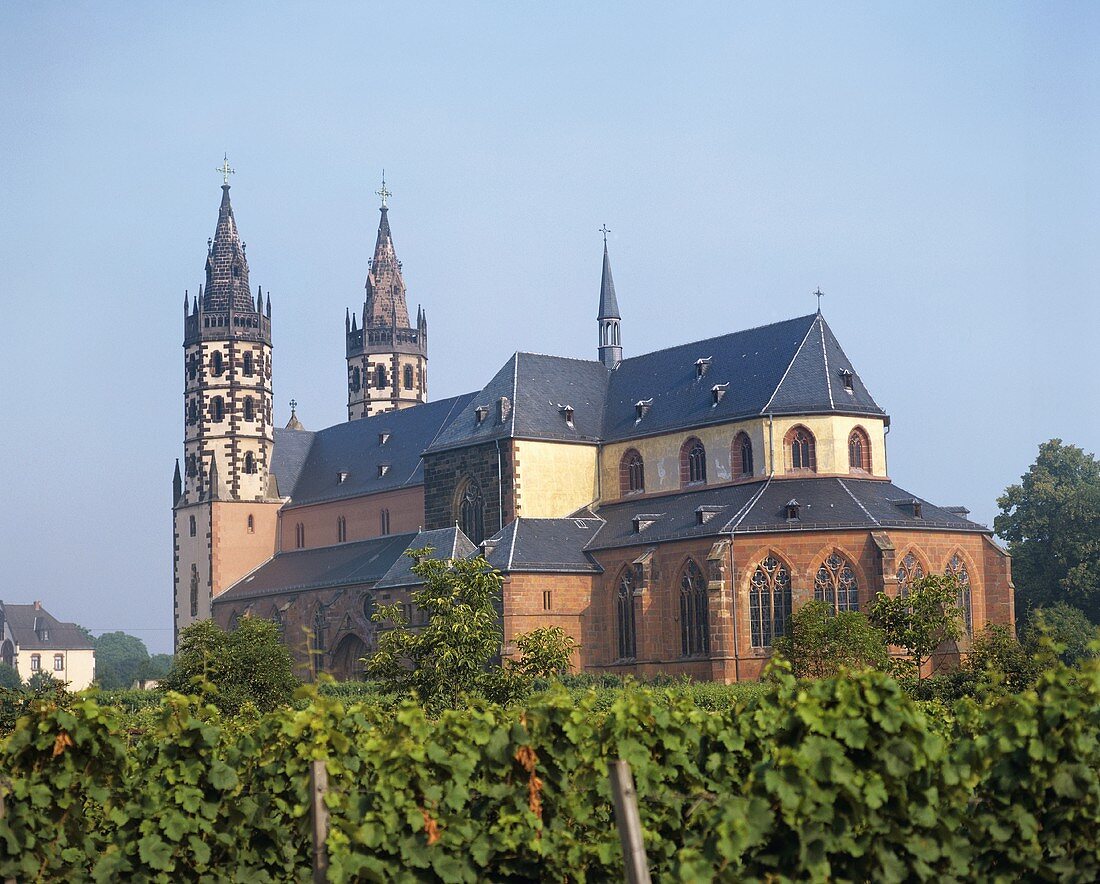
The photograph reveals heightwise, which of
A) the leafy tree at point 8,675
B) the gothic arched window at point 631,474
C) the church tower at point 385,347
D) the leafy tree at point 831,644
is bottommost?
the leafy tree at point 8,675

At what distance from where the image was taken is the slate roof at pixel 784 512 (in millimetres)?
58375

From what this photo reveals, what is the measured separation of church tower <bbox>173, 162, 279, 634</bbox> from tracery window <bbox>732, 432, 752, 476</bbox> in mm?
34407

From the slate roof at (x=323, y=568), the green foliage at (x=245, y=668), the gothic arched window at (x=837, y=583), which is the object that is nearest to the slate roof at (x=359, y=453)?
the slate roof at (x=323, y=568)

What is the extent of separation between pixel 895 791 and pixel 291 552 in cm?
7930

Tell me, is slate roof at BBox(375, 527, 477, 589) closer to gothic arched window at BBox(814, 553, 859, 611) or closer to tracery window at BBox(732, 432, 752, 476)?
tracery window at BBox(732, 432, 752, 476)

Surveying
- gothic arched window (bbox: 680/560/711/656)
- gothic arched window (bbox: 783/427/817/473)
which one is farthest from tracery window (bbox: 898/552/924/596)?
gothic arched window (bbox: 680/560/711/656)

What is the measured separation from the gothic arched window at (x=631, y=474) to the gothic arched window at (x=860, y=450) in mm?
9247

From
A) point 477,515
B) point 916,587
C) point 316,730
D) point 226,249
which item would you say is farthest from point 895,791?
point 226,249

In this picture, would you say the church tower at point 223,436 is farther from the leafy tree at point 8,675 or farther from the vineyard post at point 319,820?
the vineyard post at point 319,820

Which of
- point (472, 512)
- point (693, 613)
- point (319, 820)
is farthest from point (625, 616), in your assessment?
point (319, 820)

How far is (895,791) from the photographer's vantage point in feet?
35.6

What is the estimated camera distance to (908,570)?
2282 inches

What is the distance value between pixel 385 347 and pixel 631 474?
36460 mm

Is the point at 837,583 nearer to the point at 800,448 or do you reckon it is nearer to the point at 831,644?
the point at 800,448
